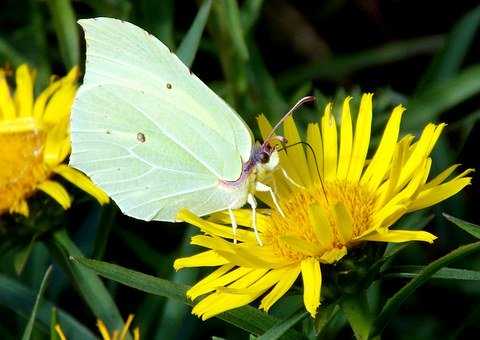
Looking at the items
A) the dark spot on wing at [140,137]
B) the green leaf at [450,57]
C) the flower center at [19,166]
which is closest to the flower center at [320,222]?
the dark spot on wing at [140,137]

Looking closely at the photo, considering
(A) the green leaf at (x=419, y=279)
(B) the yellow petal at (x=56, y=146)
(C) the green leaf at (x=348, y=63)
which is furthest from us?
(C) the green leaf at (x=348, y=63)

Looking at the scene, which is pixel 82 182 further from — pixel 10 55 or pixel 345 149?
Answer: pixel 10 55

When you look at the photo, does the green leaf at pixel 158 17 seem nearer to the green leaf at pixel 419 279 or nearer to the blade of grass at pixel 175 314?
the blade of grass at pixel 175 314

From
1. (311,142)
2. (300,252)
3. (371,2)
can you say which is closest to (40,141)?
(311,142)

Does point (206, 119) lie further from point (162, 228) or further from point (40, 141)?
point (162, 228)

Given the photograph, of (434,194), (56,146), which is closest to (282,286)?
(434,194)
